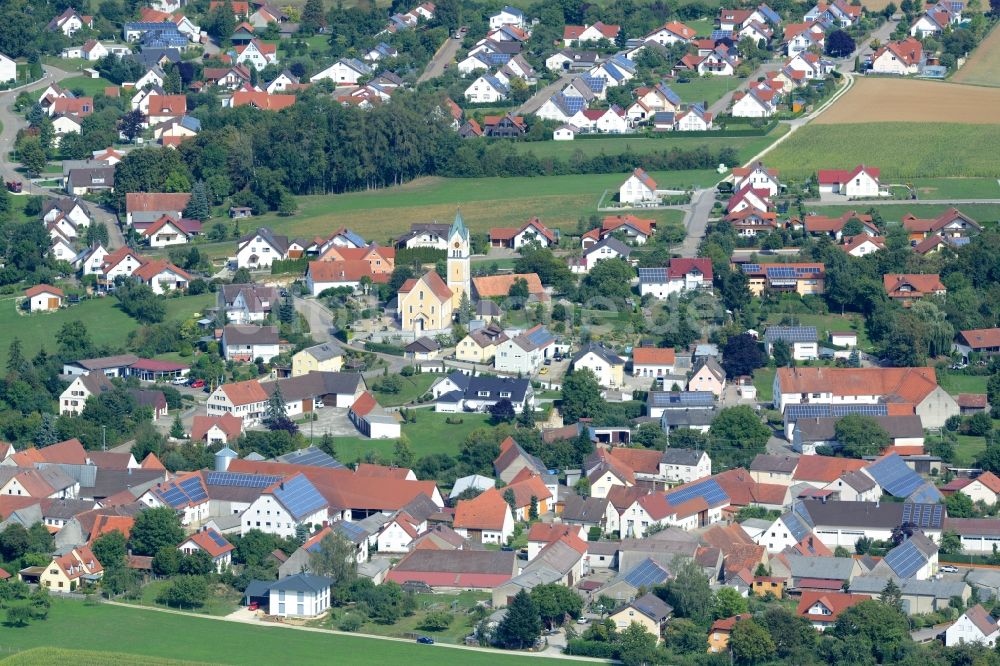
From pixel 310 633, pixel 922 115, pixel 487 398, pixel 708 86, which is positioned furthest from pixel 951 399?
pixel 708 86

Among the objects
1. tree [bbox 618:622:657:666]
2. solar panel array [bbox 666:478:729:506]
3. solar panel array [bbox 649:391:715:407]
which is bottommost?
tree [bbox 618:622:657:666]

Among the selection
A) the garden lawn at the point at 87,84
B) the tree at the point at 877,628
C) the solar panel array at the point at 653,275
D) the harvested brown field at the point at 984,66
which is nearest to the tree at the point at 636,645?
the tree at the point at 877,628

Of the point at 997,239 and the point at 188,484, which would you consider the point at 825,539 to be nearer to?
the point at 188,484

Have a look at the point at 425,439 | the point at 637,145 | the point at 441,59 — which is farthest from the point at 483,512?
the point at 441,59

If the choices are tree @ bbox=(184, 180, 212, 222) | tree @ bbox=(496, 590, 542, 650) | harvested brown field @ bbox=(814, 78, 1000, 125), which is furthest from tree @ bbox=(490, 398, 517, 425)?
harvested brown field @ bbox=(814, 78, 1000, 125)

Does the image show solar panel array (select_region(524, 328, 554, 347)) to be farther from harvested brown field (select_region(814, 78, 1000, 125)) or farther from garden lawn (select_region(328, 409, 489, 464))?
harvested brown field (select_region(814, 78, 1000, 125))

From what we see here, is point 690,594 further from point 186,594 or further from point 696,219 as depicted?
point 696,219

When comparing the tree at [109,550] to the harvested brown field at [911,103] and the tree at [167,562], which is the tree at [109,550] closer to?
the tree at [167,562]
